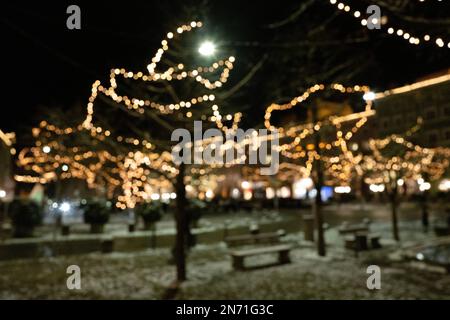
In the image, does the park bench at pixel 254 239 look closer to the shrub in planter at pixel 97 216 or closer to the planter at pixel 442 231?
the planter at pixel 442 231

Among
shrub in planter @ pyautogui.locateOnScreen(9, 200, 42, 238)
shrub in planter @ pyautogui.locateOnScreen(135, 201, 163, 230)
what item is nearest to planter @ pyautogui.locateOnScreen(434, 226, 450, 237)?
shrub in planter @ pyautogui.locateOnScreen(135, 201, 163, 230)

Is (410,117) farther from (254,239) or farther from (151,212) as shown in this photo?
(151,212)

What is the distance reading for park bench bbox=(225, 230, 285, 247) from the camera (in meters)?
14.8

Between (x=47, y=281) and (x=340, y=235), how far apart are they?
40.1 ft

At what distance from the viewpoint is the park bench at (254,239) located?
1483 centimetres

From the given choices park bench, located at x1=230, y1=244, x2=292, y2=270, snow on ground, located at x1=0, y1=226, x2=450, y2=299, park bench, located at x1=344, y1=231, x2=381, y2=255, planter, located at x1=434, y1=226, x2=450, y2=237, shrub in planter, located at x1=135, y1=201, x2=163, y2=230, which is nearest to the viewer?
snow on ground, located at x1=0, y1=226, x2=450, y2=299

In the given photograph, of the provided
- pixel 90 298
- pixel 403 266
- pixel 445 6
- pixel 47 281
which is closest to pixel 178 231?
pixel 90 298

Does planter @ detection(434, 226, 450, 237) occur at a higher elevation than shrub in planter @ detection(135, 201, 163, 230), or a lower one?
lower

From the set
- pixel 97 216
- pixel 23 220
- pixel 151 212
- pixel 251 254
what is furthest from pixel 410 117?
pixel 23 220

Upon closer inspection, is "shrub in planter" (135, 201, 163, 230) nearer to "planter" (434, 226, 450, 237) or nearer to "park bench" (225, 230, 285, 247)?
"park bench" (225, 230, 285, 247)

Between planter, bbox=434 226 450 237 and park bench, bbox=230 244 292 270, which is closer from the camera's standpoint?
park bench, bbox=230 244 292 270

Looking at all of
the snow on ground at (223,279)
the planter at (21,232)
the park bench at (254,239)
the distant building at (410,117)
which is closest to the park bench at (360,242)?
the snow on ground at (223,279)

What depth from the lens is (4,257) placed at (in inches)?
520

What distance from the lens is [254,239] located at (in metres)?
15.3
